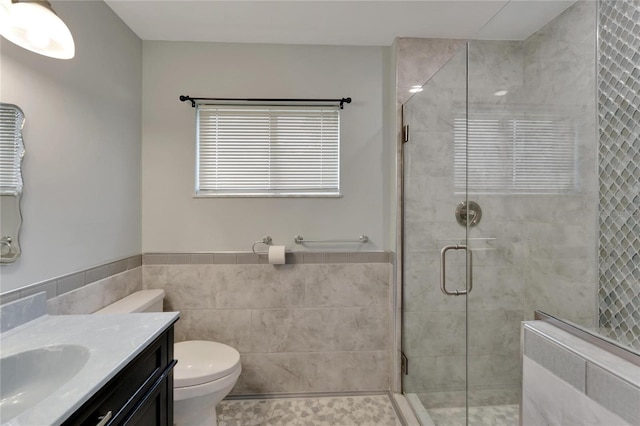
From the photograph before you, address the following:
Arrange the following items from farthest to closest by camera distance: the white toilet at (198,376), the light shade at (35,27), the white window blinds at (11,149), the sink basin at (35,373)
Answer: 1. the white toilet at (198,376)
2. the white window blinds at (11,149)
3. the light shade at (35,27)
4. the sink basin at (35,373)

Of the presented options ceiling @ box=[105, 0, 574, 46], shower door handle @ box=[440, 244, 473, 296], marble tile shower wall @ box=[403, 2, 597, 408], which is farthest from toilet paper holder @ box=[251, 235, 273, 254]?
ceiling @ box=[105, 0, 574, 46]

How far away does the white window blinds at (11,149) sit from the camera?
1.01m

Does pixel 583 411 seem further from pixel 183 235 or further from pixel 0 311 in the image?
pixel 183 235

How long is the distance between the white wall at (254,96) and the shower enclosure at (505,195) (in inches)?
15.5

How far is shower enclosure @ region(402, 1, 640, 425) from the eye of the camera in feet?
4.54

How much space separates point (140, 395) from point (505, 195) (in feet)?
6.29

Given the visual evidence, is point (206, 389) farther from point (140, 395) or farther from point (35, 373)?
point (35, 373)

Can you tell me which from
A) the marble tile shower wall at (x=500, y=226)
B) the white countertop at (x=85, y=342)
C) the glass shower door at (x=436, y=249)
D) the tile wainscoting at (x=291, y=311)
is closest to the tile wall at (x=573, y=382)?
the marble tile shower wall at (x=500, y=226)

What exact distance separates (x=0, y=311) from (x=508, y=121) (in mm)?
2440

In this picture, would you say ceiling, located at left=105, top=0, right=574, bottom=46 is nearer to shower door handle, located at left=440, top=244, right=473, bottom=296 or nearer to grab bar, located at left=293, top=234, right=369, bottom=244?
shower door handle, located at left=440, top=244, right=473, bottom=296

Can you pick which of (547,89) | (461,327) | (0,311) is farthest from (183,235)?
(547,89)

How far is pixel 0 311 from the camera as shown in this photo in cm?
96

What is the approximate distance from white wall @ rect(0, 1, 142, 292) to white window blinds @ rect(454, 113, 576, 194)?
1.98 metres

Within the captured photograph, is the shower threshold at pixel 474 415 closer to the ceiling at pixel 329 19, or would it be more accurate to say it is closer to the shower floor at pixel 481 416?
the shower floor at pixel 481 416
